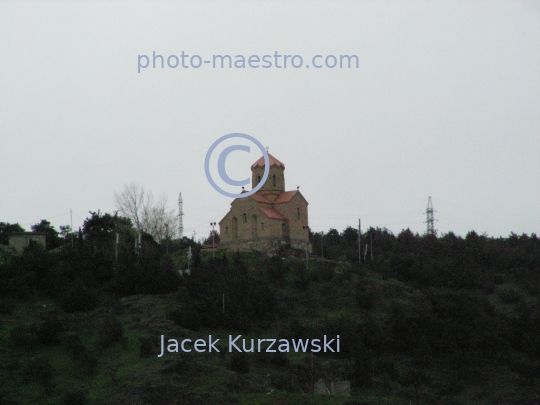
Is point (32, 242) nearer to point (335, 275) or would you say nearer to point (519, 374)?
point (335, 275)

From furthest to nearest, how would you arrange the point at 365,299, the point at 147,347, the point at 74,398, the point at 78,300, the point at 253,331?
1. the point at 365,299
2. the point at 78,300
3. the point at 253,331
4. the point at 147,347
5. the point at 74,398

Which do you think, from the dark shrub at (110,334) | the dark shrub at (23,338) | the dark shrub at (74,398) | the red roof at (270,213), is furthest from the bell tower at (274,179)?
the dark shrub at (74,398)

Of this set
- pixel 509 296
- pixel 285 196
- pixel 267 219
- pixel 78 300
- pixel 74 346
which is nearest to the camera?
pixel 74 346

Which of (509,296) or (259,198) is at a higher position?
(259,198)

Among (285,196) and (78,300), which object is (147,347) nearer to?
(78,300)

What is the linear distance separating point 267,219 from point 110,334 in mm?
17774

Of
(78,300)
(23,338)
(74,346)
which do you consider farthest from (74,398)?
(78,300)

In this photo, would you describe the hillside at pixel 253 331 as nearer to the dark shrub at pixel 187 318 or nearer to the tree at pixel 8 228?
the dark shrub at pixel 187 318

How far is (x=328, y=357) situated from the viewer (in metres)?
23.0

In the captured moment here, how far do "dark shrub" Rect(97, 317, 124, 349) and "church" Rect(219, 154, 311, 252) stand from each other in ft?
52.7

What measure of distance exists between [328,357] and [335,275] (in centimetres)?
1073

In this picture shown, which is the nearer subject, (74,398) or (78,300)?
(74,398)

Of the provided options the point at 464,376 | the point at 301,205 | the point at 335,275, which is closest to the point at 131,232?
the point at 301,205

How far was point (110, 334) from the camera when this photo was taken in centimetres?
2159
